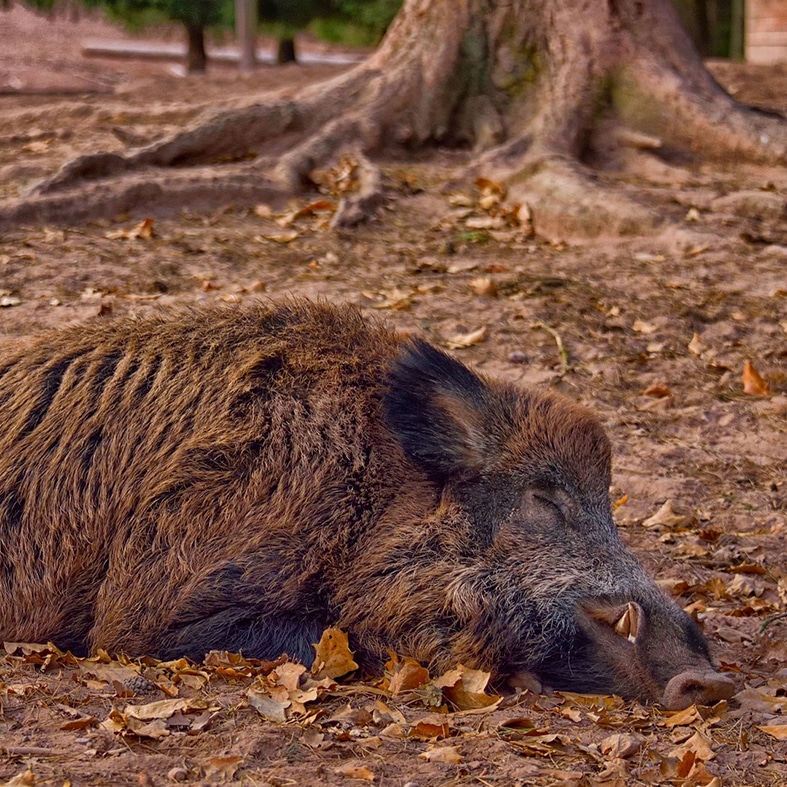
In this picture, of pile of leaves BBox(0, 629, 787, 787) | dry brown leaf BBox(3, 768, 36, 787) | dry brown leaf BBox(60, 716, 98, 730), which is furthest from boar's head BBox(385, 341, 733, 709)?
dry brown leaf BBox(3, 768, 36, 787)

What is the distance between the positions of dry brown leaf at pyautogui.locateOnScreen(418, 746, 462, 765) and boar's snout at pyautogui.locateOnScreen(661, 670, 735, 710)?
757 mm

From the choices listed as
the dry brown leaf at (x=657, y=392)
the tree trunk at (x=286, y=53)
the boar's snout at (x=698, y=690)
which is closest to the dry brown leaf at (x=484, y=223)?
the dry brown leaf at (x=657, y=392)

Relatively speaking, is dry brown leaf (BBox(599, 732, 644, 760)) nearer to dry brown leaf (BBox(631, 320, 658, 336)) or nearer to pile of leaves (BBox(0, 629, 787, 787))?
pile of leaves (BBox(0, 629, 787, 787))

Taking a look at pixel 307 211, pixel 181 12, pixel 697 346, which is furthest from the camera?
pixel 181 12

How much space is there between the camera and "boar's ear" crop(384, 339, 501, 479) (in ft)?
13.0

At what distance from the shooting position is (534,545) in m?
3.88

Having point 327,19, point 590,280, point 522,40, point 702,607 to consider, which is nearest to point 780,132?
point 522,40

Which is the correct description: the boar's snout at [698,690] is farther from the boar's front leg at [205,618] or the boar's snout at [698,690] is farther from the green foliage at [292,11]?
the green foliage at [292,11]

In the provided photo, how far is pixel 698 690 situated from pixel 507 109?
23.5ft

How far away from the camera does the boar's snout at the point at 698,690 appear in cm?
347

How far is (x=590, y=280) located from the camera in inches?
290

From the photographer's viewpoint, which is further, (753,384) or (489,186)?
(489,186)

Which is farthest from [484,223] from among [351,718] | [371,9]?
[371,9]

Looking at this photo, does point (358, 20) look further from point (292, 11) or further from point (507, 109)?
point (507, 109)
